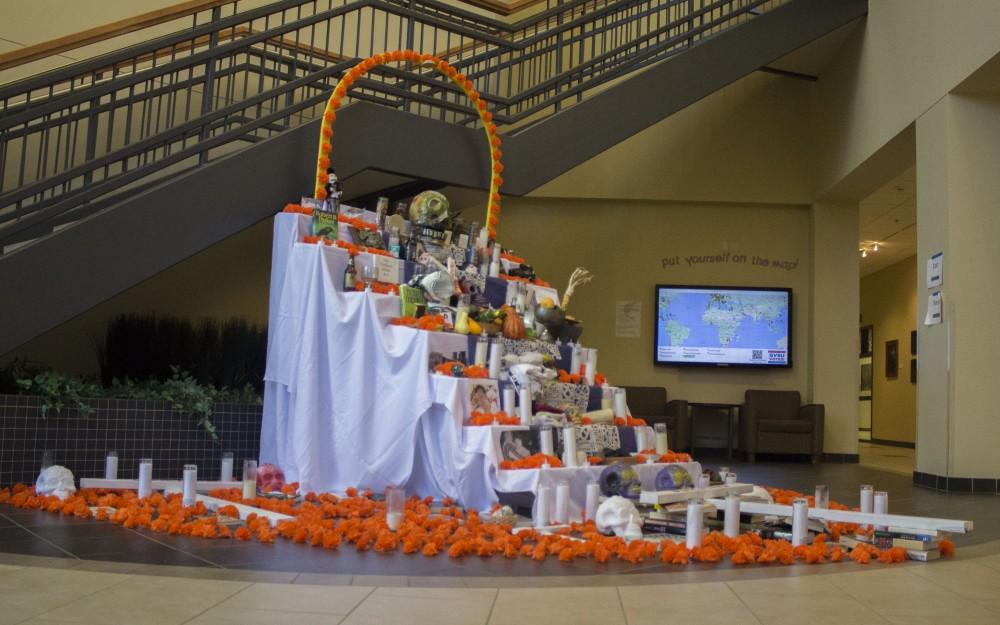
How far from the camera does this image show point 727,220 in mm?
11508

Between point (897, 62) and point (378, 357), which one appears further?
point (897, 62)

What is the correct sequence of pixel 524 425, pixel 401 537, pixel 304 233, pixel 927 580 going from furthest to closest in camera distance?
1. pixel 304 233
2. pixel 524 425
3. pixel 401 537
4. pixel 927 580

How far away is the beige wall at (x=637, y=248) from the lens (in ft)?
37.3

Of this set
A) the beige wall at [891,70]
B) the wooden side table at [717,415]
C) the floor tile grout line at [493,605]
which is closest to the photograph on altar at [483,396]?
the floor tile grout line at [493,605]

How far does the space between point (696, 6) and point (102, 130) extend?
6.69m

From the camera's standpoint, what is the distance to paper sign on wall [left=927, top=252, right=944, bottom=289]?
7.46 m

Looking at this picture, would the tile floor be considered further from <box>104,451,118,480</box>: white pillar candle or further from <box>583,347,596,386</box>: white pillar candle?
<box>583,347,596,386</box>: white pillar candle

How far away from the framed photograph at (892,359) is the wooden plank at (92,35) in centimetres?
1339

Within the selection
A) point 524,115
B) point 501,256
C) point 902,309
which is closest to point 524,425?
point 501,256

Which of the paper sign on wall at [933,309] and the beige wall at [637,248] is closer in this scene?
the paper sign on wall at [933,309]

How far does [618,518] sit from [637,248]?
7435 millimetres

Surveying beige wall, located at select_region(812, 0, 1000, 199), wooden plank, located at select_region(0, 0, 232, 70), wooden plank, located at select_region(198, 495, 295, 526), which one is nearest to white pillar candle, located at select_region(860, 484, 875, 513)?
wooden plank, located at select_region(198, 495, 295, 526)

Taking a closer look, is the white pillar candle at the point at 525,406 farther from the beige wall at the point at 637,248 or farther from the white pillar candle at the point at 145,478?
the beige wall at the point at 637,248

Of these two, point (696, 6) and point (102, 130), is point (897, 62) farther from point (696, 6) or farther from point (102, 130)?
point (102, 130)
